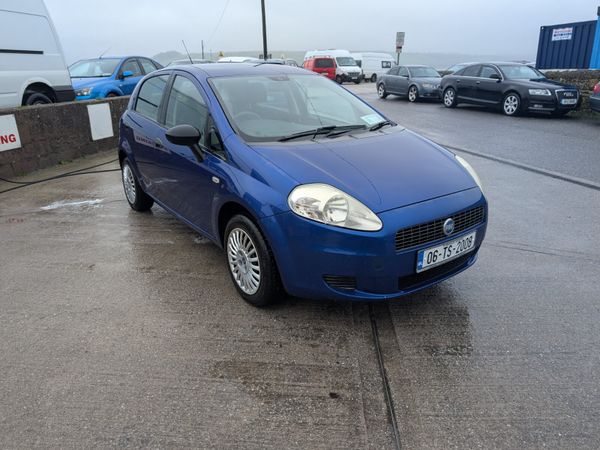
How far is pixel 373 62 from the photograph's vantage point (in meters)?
35.7

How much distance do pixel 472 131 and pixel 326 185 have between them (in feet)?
30.0

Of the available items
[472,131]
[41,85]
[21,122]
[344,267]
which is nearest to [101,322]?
[344,267]

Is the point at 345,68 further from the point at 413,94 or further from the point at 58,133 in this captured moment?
the point at 58,133

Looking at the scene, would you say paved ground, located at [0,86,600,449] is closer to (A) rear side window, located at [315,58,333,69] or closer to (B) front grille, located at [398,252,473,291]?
(B) front grille, located at [398,252,473,291]

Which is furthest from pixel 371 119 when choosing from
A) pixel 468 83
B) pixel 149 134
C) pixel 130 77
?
pixel 468 83

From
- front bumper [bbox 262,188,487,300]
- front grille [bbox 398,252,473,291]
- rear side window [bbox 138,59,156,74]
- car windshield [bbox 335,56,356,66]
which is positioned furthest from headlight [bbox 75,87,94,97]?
car windshield [bbox 335,56,356,66]

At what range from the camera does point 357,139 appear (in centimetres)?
361

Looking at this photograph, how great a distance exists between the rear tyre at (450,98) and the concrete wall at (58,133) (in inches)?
423

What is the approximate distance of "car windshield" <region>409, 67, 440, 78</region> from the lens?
1894 cm

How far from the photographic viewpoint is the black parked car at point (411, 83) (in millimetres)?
18000

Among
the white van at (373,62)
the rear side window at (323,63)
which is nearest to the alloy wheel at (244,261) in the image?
the rear side window at (323,63)

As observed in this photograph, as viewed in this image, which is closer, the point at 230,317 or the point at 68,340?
the point at 68,340

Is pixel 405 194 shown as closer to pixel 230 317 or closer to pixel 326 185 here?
pixel 326 185

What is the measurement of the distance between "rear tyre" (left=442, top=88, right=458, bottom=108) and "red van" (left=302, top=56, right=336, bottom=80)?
14082 mm
